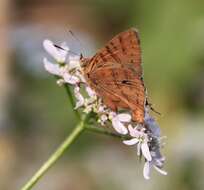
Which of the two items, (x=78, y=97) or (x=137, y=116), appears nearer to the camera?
(x=137, y=116)

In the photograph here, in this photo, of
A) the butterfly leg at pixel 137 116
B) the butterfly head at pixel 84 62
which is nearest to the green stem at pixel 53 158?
the butterfly leg at pixel 137 116

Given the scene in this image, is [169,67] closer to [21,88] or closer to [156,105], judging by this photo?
[156,105]

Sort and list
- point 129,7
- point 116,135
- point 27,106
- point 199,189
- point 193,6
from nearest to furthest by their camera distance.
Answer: point 116,135 < point 199,189 < point 27,106 < point 193,6 < point 129,7

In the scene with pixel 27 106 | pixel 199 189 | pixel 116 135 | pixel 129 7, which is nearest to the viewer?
pixel 116 135

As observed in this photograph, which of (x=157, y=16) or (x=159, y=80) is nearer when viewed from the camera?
(x=159, y=80)

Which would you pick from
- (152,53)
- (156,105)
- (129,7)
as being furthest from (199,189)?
(129,7)

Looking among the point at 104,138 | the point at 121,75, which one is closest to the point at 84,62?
the point at 121,75

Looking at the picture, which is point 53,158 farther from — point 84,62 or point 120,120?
point 84,62
